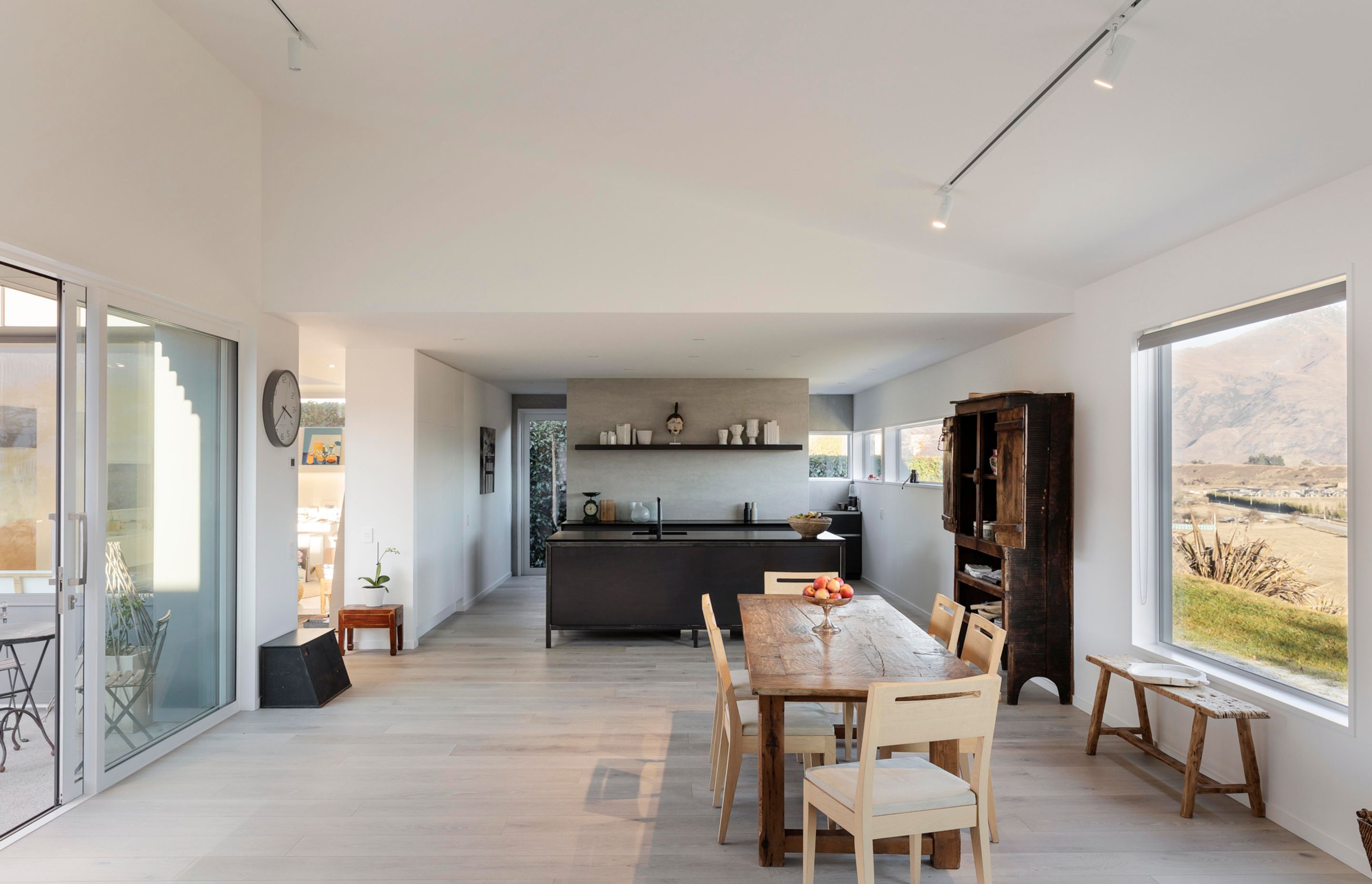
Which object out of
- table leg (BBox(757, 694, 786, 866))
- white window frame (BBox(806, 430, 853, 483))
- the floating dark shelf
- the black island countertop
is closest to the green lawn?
table leg (BBox(757, 694, 786, 866))

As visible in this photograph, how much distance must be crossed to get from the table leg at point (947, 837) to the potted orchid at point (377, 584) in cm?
436

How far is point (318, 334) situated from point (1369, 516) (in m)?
5.62

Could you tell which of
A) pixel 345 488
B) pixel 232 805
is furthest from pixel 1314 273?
pixel 345 488

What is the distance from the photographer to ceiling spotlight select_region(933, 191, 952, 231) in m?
3.58

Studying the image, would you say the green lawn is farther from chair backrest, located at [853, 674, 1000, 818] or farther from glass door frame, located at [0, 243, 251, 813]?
glass door frame, located at [0, 243, 251, 813]

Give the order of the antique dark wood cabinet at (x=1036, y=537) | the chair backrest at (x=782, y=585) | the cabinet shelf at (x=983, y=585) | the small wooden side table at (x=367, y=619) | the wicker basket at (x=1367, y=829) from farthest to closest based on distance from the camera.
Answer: the small wooden side table at (x=367, y=619) → the cabinet shelf at (x=983, y=585) → the antique dark wood cabinet at (x=1036, y=537) → the chair backrest at (x=782, y=585) → the wicker basket at (x=1367, y=829)

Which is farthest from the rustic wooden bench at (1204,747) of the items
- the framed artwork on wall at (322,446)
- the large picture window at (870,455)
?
the framed artwork on wall at (322,446)

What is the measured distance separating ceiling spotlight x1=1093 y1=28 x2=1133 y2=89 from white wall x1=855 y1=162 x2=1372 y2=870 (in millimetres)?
1171

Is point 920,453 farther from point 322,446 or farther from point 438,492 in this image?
point 322,446

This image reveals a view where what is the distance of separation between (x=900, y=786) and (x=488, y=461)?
665cm

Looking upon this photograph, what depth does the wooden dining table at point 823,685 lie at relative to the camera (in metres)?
2.48

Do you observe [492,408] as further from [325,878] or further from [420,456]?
[325,878]

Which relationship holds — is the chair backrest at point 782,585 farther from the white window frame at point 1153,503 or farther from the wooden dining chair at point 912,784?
the wooden dining chair at point 912,784

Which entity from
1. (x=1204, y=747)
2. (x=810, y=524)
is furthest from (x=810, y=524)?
(x=1204, y=747)
